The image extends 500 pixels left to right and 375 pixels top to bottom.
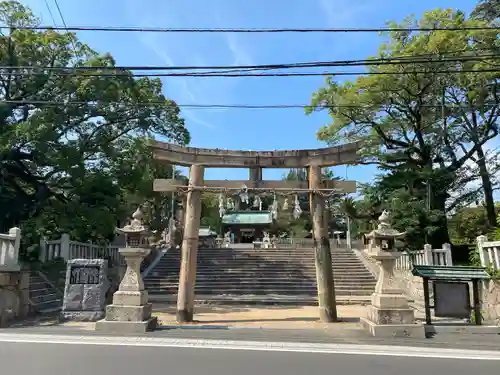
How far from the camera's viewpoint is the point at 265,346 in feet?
24.0

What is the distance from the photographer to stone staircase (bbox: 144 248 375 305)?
18359 mm

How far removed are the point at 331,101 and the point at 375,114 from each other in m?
2.88

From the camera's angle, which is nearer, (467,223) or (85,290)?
(85,290)

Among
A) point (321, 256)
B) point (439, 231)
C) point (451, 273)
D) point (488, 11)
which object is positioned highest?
point (488, 11)

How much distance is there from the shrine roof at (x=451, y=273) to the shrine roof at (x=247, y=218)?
34.5 m

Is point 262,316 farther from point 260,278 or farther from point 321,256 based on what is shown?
point 260,278

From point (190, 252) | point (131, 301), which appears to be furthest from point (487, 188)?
point (131, 301)

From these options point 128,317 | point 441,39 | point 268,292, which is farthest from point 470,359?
point 441,39

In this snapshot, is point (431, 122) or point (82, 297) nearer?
point (82, 297)

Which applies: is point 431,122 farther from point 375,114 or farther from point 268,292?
point 268,292

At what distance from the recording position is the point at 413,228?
65.5 feet

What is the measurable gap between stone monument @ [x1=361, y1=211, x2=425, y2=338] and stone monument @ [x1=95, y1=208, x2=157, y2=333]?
5.09 m

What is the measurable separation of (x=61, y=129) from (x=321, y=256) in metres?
13.3

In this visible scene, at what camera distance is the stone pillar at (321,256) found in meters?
10.8
